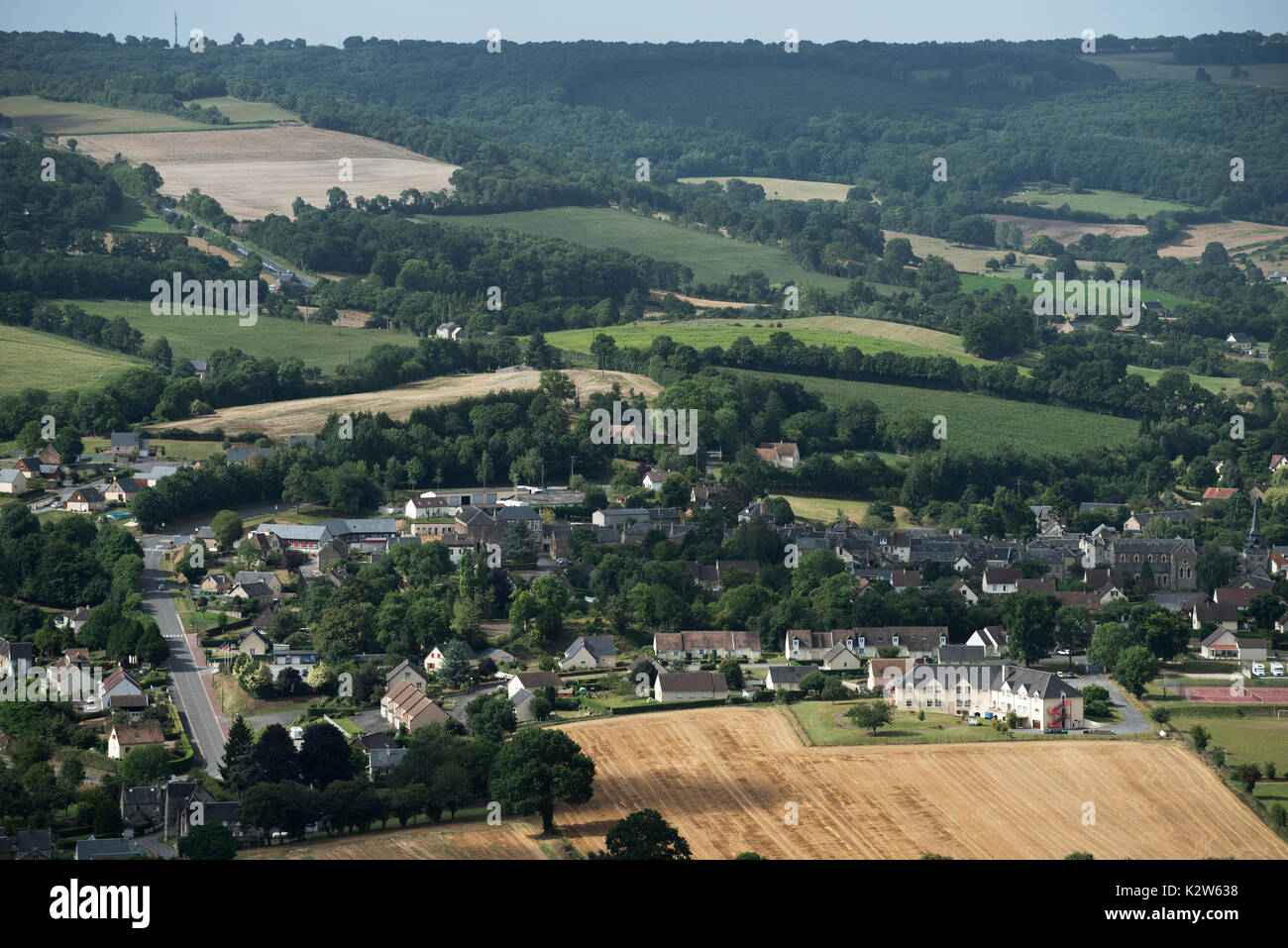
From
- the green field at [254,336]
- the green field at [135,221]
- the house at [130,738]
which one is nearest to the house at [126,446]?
the green field at [254,336]

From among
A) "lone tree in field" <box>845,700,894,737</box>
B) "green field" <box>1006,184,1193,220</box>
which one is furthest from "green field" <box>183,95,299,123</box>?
"lone tree in field" <box>845,700,894,737</box>

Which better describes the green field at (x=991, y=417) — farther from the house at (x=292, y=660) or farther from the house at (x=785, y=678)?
the house at (x=292, y=660)

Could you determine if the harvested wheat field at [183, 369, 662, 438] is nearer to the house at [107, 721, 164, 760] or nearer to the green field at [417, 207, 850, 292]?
the house at [107, 721, 164, 760]

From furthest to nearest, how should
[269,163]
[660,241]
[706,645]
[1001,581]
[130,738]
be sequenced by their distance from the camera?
[269,163] < [660,241] < [1001,581] < [706,645] < [130,738]

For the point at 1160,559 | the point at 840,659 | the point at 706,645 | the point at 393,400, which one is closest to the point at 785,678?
the point at 840,659

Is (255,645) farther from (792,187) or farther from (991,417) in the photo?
(792,187)
